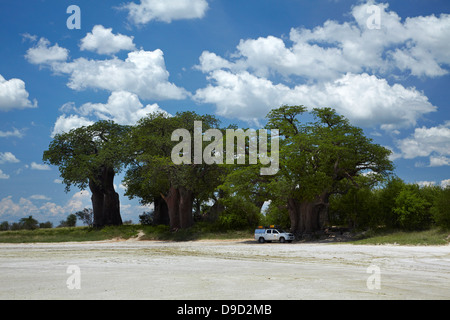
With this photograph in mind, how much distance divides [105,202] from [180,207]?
1687 cm

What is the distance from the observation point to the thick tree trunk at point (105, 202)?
212ft

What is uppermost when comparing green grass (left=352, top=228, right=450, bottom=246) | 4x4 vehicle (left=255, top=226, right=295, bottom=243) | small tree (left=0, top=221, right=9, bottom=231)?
green grass (left=352, top=228, right=450, bottom=246)

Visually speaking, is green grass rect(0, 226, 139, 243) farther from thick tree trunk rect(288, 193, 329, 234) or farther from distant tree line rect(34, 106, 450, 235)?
thick tree trunk rect(288, 193, 329, 234)

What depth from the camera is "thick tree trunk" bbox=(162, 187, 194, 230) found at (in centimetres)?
5456

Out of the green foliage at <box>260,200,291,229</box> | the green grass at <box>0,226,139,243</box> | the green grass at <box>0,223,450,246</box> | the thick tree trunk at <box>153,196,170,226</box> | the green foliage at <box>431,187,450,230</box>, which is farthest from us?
the thick tree trunk at <box>153,196,170,226</box>

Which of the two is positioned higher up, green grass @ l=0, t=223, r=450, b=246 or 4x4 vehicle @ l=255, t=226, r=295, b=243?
4x4 vehicle @ l=255, t=226, r=295, b=243

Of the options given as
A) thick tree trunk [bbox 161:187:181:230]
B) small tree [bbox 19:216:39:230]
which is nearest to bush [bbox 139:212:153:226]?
thick tree trunk [bbox 161:187:181:230]

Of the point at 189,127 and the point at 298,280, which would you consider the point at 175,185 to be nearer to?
the point at 189,127

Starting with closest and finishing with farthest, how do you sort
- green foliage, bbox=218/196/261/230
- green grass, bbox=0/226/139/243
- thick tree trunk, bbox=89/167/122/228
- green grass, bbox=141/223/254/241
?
green grass, bbox=141/223/254/241 < green foliage, bbox=218/196/261/230 < green grass, bbox=0/226/139/243 < thick tree trunk, bbox=89/167/122/228

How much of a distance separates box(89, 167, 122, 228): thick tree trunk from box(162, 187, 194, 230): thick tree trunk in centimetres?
1329

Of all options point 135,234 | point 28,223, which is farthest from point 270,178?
point 28,223

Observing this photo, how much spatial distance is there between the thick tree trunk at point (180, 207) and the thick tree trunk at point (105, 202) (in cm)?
1329

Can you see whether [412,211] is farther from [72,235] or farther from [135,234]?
[72,235]
